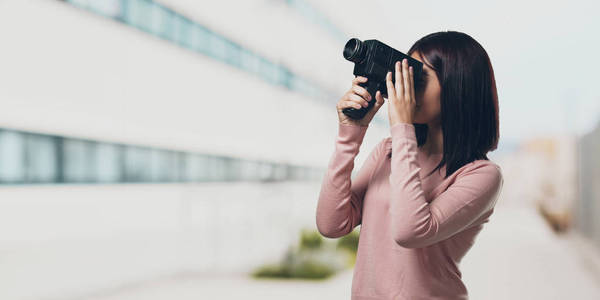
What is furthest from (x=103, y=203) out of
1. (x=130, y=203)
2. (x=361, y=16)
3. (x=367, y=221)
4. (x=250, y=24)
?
(x=361, y=16)

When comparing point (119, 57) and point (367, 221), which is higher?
point (119, 57)

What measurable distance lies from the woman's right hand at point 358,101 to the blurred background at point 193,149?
1148 mm

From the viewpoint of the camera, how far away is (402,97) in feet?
2.22

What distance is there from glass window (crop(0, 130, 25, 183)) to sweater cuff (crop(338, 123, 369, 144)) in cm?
392

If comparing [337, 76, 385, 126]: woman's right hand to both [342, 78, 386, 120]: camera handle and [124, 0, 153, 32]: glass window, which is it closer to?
[342, 78, 386, 120]: camera handle

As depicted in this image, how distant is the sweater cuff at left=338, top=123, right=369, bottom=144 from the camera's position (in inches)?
29.5

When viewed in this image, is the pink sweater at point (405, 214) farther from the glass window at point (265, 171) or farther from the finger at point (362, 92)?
the glass window at point (265, 171)

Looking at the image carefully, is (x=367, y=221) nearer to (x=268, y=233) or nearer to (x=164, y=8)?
(x=164, y=8)

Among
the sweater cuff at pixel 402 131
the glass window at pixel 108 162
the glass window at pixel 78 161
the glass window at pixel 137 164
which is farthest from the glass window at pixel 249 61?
the sweater cuff at pixel 402 131

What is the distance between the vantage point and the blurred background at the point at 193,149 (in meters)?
3.92

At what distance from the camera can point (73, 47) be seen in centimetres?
454

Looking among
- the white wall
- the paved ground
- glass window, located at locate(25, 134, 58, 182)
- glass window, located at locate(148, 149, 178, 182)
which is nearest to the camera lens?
the paved ground

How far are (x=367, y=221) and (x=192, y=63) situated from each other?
5.89 meters

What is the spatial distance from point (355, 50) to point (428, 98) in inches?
4.8
